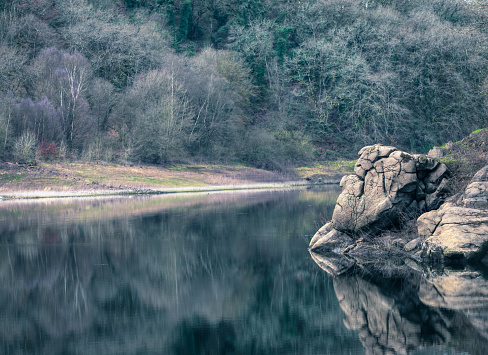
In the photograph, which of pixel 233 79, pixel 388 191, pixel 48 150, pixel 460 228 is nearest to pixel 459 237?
pixel 460 228

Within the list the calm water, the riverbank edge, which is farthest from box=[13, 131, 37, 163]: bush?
the calm water

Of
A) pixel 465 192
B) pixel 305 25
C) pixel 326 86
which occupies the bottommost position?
pixel 465 192

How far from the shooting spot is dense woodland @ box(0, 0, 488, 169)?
55.0 meters

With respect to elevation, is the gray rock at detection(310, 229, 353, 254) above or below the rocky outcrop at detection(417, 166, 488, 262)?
below

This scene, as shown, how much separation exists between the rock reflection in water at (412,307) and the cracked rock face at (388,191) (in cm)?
258

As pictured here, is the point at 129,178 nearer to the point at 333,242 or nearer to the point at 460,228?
the point at 333,242

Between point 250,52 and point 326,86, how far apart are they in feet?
40.4

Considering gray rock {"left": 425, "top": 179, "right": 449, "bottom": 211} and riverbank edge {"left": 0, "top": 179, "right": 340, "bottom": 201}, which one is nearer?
gray rock {"left": 425, "top": 179, "right": 449, "bottom": 211}

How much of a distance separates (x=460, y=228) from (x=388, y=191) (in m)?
3.18

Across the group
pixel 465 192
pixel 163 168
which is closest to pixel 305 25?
pixel 163 168

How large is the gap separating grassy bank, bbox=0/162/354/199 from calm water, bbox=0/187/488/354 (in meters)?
18.9

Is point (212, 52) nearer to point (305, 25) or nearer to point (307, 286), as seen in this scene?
point (305, 25)

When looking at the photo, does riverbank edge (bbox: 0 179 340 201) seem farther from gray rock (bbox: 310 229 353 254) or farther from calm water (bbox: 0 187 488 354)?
gray rock (bbox: 310 229 353 254)

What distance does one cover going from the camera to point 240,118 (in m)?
70.4
